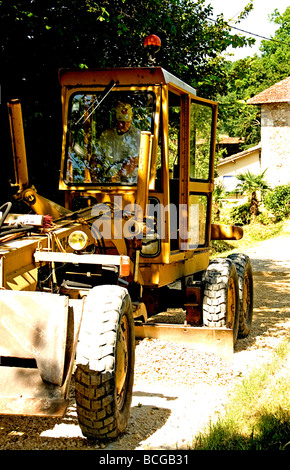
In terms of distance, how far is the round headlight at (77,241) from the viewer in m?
5.38

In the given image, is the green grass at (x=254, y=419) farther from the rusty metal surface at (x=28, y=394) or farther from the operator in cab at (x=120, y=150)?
the operator in cab at (x=120, y=150)

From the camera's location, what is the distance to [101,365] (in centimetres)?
428

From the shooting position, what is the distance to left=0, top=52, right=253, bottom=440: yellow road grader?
432cm

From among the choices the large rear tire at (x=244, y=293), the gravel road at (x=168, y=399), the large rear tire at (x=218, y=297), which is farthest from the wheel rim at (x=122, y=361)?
the large rear tire at (x=244, y=293)

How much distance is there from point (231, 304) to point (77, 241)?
3.09 meters

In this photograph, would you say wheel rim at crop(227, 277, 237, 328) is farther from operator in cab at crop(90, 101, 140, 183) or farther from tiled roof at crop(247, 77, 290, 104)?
tiled roof at crop(247, 77, 290, 104)

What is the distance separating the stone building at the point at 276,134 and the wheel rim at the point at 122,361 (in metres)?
36.8

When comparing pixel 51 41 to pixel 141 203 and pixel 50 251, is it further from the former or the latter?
pixel 50 251

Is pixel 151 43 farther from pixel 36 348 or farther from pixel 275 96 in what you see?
pixel 275 96

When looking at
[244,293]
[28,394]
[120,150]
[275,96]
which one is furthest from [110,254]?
[275,96]

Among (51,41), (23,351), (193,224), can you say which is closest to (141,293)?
(193,224)

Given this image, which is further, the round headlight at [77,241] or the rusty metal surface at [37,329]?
the round headlight at [77,241]

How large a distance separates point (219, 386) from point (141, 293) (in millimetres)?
1321

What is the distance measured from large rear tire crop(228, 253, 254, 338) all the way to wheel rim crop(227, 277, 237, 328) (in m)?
0.46
